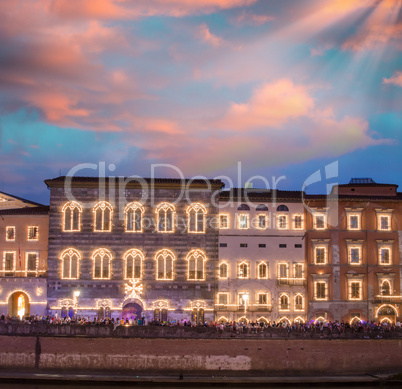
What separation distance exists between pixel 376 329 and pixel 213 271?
13.6 meters

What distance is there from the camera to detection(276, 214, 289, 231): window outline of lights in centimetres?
5247

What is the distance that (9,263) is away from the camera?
171 ft

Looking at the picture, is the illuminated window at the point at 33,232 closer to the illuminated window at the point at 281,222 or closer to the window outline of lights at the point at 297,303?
the illuminated window at the point at 281,222

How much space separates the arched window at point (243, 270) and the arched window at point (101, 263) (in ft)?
34.9

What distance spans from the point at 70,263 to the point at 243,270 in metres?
14.1

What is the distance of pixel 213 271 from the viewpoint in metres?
51.2

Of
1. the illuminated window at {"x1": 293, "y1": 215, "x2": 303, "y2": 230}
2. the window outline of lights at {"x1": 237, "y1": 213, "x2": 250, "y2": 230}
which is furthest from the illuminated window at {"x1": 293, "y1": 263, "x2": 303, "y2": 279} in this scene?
the window outline of lights at {"x1": 237, "y1": 213, "x2": 250, "y2": 230}

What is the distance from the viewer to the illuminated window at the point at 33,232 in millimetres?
52250

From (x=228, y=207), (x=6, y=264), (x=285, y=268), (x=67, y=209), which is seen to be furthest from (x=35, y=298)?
(x=285, y=268)

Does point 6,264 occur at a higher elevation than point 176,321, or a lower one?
higher

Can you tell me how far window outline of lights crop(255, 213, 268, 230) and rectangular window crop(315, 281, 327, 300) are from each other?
630 centimetres

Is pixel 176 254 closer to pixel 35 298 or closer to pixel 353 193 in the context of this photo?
pixel 35 298

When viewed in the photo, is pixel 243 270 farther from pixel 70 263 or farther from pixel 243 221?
pixel 70 263

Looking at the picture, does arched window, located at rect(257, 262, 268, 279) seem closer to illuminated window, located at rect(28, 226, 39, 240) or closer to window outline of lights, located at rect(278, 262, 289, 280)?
window outline of lights, located at rect(278, 262, 289, 280)
